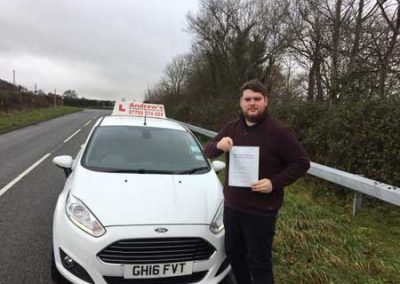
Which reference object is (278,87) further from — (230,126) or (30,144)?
(230,126)

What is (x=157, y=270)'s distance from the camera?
3.80m

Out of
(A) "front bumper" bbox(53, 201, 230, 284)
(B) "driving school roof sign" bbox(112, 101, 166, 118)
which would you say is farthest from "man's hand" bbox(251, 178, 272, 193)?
(B) "driving school roof sign" bbox(112, 101, 166, 118)

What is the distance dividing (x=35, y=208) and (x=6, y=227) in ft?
3.59

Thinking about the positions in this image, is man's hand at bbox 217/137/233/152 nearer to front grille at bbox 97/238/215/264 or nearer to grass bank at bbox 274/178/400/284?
front grille at bbox 97/238/215/264

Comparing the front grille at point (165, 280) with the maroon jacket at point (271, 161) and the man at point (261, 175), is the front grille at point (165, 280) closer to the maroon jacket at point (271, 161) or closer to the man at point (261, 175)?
the man at point (261, 175)

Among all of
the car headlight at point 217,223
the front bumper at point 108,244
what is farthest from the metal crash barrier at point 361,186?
the front bumper at point 108,244

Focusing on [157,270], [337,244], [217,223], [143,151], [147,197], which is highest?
[143,151]

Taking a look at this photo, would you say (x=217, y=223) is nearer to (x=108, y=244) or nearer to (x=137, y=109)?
(x=108, y=244)

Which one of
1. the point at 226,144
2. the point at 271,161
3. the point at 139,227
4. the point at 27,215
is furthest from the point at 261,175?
the point at 27,215

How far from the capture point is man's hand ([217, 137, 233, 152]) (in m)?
3.77

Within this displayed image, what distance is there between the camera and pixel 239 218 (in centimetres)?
378

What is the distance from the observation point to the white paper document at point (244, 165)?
144 inches

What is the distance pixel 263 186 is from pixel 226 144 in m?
0.47

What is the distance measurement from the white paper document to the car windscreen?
4.83ft
